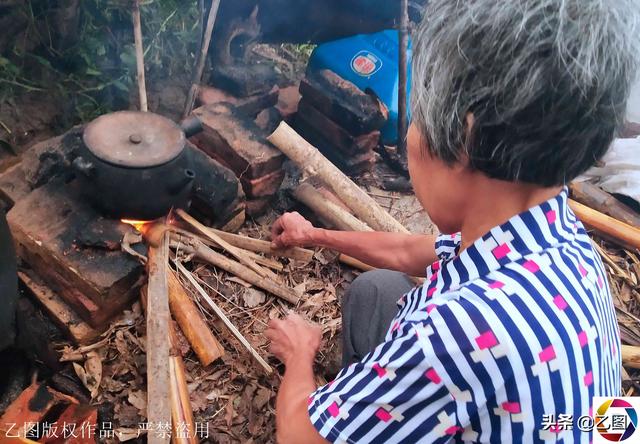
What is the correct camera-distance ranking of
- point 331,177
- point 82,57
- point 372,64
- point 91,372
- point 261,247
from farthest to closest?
point 372,64, point 82,57, point 331,177, point 261,247, point 91,372

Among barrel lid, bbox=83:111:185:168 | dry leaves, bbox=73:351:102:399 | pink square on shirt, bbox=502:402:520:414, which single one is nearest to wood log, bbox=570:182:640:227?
barrel lid, bbox=83:111:185:168

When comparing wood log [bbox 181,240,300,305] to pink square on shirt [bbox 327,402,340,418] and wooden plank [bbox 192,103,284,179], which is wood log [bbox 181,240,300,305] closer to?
wooden plank [bbox 192,103,284,179]

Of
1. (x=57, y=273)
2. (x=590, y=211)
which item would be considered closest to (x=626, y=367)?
(x=590, y=211)

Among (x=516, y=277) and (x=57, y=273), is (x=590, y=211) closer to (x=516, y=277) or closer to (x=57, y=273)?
(x=516, y=277)

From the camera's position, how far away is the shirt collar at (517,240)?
146cm

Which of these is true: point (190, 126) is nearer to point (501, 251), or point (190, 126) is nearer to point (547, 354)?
point (501, 251)

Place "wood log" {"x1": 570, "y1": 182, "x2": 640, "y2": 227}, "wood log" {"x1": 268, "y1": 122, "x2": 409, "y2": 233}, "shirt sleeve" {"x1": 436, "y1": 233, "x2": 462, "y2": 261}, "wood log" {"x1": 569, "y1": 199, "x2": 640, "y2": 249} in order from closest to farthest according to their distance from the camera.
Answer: "shirt sleeve" {"x1": 436, "y1": 233, "x2": 462, "y2": 261}, "wood log" {"x1": 268, "y1": 122, "x2": 409, "y2": 233}, "wood log" {"x1": 569, "y1": 199, "x2": 640, "y2": 249}, "wood log" {"x1": 570, "y1": 182, "x2": 640, "y2": 227}

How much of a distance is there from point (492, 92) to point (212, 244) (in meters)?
2.67

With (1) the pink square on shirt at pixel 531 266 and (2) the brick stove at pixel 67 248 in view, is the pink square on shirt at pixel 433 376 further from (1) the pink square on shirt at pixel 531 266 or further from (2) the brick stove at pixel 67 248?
(2) the brick stove at pixel 67 248

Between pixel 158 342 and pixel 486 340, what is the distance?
6.31 feet

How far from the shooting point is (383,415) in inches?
59.3

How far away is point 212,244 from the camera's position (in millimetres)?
3576

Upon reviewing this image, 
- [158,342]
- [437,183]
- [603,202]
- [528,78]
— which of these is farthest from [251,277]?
[603,202]

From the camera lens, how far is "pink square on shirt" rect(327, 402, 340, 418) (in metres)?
1.62
